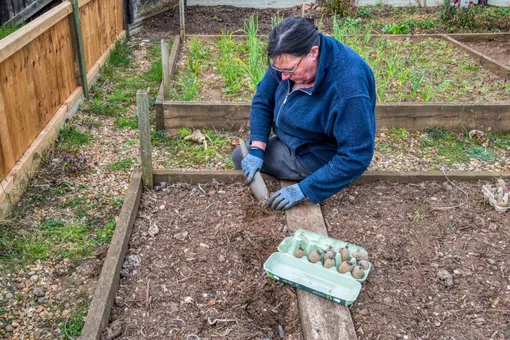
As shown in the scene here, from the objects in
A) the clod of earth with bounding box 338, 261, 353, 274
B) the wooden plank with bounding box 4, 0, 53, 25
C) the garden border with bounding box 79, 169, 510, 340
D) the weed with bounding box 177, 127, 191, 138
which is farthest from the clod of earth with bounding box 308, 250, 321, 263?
the wooden plank with bounding box 4, 0, 53, 25

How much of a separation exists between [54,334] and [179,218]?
0.89 m

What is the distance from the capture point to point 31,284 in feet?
8.44

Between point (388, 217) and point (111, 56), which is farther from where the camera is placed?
point (111, 56)

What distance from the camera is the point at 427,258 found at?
2506 millimetres

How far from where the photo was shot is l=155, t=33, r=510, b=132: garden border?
4.06 m

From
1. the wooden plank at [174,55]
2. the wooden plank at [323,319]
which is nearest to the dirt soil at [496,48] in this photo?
the wooden plank at [174,55]

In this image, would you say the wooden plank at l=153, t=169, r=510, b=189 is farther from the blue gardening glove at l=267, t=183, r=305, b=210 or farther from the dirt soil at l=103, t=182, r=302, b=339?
the blue gardening glove at l=267, t=183, r=305, b=210

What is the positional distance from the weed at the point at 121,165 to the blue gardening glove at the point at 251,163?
1143 millimetres

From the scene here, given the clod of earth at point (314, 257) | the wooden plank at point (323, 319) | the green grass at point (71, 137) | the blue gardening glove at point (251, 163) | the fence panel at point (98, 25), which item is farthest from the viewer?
the fence panel at point (98, 25)

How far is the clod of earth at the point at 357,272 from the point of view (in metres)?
2.28

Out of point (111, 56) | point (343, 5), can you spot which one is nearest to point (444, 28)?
point (343, 5)

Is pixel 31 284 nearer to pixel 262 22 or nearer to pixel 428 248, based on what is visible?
pixel 428 248

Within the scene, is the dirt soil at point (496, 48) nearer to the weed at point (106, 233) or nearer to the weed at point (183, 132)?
the weed at point (183, 132)

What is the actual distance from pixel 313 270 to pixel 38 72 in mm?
2711
